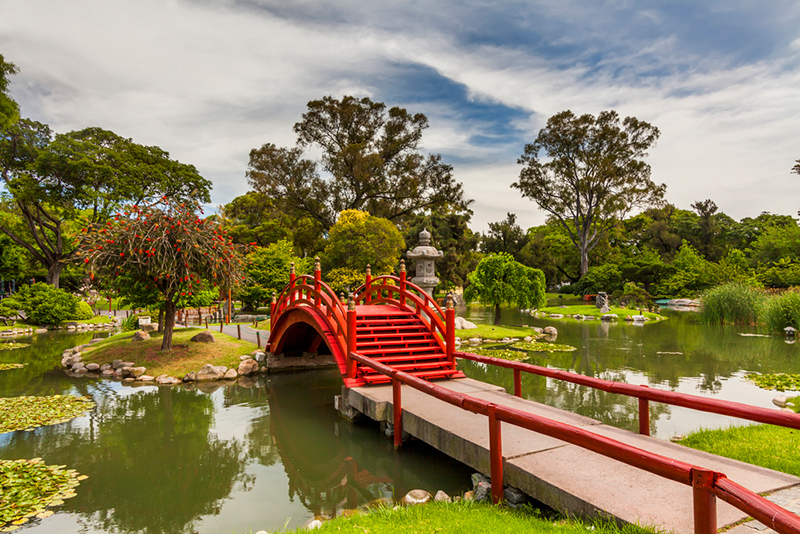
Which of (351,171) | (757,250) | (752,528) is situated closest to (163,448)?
(752,528)

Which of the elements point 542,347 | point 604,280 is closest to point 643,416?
point 542,347

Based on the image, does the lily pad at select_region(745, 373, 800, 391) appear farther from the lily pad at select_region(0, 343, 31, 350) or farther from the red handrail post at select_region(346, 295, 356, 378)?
the lily pad at select_region(0, 343, 31, 350)

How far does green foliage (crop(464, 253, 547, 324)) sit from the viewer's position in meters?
20.9

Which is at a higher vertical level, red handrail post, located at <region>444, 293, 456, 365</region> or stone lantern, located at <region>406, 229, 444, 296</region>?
stone lantern, located at <region>406, 229, 444, 296</region>

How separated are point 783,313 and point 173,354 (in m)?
22.0

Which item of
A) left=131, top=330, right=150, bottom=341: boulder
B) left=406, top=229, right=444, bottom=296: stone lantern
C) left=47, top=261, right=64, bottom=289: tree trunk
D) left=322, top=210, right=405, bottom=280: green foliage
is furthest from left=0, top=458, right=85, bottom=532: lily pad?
left=47, top=261, right=64, bottom=289: tree trunk

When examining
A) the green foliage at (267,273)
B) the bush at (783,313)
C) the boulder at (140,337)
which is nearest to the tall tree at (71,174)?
the green foliage at (267,273)

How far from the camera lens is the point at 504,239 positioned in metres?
47.1

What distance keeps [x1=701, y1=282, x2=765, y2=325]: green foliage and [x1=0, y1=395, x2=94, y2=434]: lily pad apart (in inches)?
978

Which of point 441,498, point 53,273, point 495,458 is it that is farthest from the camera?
point 53,273

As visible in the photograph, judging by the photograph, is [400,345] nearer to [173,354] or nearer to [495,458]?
[495,458]

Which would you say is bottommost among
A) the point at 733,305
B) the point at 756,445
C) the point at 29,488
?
the point at 29,488

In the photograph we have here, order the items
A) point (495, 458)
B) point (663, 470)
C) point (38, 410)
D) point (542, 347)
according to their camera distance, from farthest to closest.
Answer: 1. point (542, 347)
2. point (38, 410)
3. point (495, 458)
4. point (663, 470)

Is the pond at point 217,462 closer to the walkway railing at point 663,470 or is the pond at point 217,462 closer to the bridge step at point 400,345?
the bridge step at point 400,345
